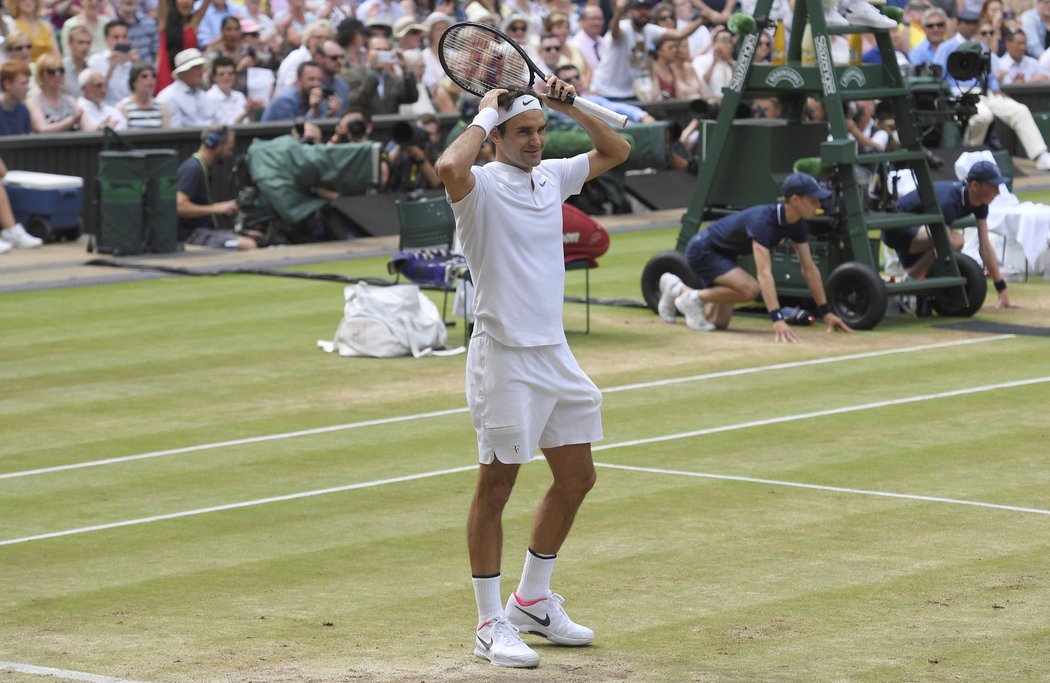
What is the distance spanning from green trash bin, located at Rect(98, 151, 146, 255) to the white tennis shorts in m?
14.7

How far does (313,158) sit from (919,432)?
1120cm

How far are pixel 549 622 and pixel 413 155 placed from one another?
1670cm

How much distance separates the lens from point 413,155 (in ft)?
78.2

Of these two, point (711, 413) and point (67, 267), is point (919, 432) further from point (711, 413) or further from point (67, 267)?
point (67, 267)

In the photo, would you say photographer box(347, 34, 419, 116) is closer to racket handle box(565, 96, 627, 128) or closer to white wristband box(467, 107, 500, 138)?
racket handle box(565, 96, 627, 128)

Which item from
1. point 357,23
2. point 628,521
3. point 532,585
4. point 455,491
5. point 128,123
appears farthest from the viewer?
point 357,23

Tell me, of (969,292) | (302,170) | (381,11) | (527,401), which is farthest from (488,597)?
(381,11)

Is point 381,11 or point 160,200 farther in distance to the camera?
point 381,11

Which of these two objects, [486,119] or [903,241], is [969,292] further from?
[486,119]

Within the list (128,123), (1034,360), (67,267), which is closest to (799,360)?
(1034,360)

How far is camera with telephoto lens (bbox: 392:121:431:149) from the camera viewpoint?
23547 mm

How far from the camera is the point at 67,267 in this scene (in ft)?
68.6

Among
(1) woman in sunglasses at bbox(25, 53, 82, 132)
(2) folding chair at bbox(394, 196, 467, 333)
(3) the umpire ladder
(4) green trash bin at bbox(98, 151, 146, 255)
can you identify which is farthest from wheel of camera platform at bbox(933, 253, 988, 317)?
(1) woman in sunglasses at bbox(25, 53, 82, 132)

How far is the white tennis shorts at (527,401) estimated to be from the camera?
289 inches
